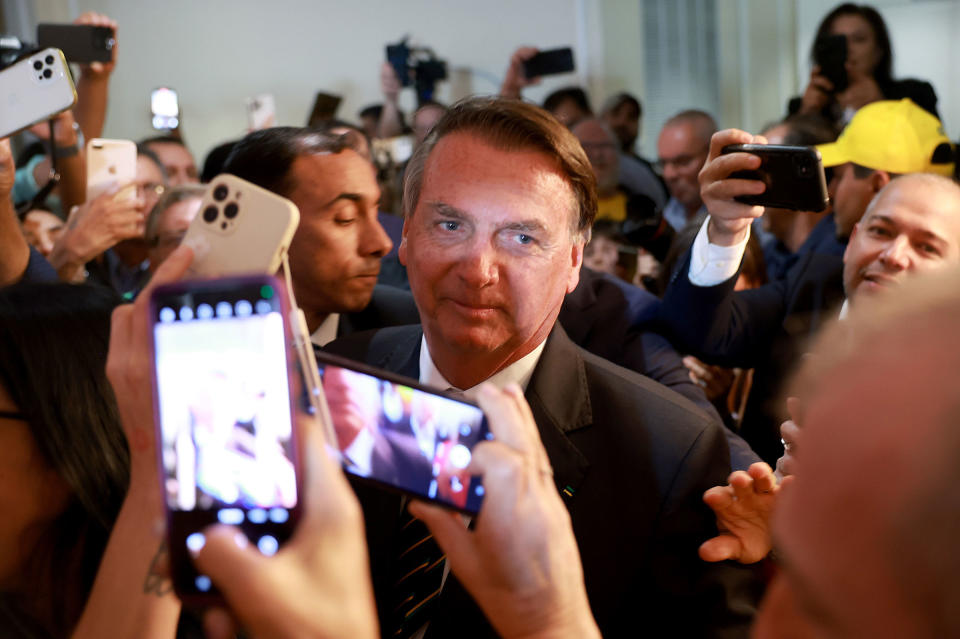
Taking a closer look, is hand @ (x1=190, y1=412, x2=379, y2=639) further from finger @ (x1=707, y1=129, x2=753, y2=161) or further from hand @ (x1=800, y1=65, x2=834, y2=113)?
hand @ (x1=800, y1=65, x2=834, y2=113)

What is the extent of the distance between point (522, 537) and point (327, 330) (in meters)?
1.45

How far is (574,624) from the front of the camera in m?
0.75

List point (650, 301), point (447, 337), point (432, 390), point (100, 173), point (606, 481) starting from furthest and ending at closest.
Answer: point (100, 173), point (650, 301), point (447, 337), point (606, 481), point (432, 390)

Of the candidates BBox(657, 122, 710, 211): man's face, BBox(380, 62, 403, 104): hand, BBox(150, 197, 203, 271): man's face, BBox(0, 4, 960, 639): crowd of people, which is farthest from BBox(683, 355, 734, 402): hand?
BBox(380, 62, 403, 104): hand

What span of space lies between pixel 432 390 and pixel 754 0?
704 cm

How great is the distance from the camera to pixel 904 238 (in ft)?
6.33

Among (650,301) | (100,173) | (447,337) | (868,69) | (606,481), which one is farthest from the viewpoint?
(868,69)

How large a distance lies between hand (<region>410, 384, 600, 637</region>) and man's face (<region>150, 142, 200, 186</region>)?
3.61m

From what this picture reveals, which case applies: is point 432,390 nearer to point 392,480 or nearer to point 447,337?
point 392,480

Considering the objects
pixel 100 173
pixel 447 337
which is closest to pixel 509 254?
pixel 447 337

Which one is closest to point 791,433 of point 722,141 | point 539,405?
point 539,405

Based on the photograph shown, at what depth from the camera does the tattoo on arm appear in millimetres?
852

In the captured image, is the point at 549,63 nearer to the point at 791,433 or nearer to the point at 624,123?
the point at 624,123

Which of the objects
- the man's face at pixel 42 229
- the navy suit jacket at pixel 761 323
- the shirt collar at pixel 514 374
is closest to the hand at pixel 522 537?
the shirt collar at pixel 514 374
